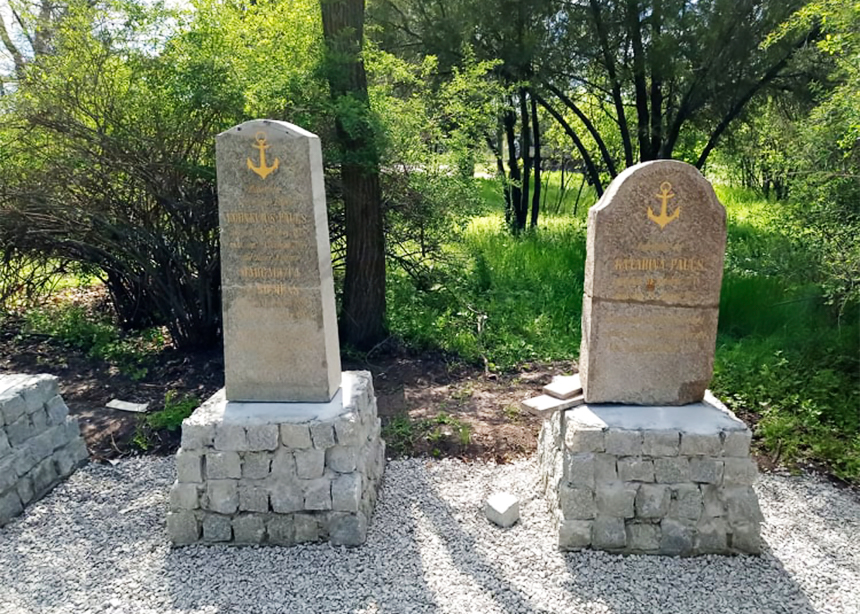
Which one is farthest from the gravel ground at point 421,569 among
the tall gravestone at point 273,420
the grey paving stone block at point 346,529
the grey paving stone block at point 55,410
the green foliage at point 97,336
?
the green foliage at point 97,336

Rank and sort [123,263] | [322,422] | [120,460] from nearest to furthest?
[322,422] < [120,460] < [123,263]

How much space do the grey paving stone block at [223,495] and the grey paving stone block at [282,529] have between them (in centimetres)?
21

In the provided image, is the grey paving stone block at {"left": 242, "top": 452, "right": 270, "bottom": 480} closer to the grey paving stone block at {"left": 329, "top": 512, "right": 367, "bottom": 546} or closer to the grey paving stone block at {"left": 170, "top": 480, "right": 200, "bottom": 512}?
the grey paving stone block at {"left": 170, "top": 480, "right": 200, "bottom": 512}

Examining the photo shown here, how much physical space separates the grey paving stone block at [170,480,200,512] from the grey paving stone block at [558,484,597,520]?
1995 millimetres

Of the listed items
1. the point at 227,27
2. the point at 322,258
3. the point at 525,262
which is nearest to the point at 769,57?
the point at 525,262

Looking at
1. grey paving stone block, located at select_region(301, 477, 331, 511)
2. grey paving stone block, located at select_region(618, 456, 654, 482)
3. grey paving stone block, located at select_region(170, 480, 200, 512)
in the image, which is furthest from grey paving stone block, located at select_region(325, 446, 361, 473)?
grey paving stone block, located at select_region(618, 456, 654, 482)

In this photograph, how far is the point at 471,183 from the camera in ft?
22.0

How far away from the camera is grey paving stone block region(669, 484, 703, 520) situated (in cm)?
318

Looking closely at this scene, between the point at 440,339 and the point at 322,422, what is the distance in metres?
3.34

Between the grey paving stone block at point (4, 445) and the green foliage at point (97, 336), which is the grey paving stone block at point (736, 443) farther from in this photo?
the green foliage at point (97, 336)

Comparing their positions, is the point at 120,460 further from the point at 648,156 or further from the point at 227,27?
the point at 648,156

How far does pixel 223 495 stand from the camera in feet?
10.8

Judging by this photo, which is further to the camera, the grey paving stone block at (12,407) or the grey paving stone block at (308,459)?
the grey paving stone block at (12,407)

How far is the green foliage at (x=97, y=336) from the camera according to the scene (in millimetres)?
6199
